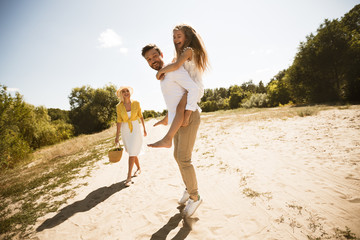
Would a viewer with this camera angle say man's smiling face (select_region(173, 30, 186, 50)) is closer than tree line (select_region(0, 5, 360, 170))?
Yes

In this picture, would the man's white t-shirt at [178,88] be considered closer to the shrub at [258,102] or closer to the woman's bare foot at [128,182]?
the woman's bare foot at [128,182]

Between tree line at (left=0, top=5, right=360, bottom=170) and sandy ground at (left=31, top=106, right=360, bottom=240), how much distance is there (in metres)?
Result: 10.3

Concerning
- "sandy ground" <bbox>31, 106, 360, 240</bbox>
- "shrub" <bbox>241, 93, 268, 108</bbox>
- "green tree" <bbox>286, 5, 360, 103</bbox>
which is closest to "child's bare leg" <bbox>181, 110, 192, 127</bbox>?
"sandy ground" <bbox>31, 106, 360, 240</bbox>

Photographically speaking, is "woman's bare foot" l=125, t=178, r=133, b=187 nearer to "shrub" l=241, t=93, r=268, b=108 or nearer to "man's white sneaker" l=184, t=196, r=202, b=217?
"man's white sneaker" l=184, t=196, r=202, b=217

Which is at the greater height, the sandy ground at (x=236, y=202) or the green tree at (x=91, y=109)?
the green tree at (x=91, y=109)

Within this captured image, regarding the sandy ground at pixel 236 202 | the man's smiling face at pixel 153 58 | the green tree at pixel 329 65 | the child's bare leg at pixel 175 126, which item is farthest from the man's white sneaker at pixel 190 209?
the green tree at pixel 329 65

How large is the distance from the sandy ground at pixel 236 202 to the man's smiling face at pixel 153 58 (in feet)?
8.27

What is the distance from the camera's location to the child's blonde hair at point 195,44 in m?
2.01

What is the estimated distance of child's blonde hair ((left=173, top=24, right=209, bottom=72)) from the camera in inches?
79.1

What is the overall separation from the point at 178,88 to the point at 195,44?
0.65 m

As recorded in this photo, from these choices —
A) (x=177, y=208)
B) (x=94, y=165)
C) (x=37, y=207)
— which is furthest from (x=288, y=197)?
(x=94, y=165)

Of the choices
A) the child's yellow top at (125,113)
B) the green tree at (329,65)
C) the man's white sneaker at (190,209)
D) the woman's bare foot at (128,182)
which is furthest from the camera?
the green tree at (329,65)

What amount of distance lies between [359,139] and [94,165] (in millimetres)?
10030

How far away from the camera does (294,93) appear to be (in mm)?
28172
